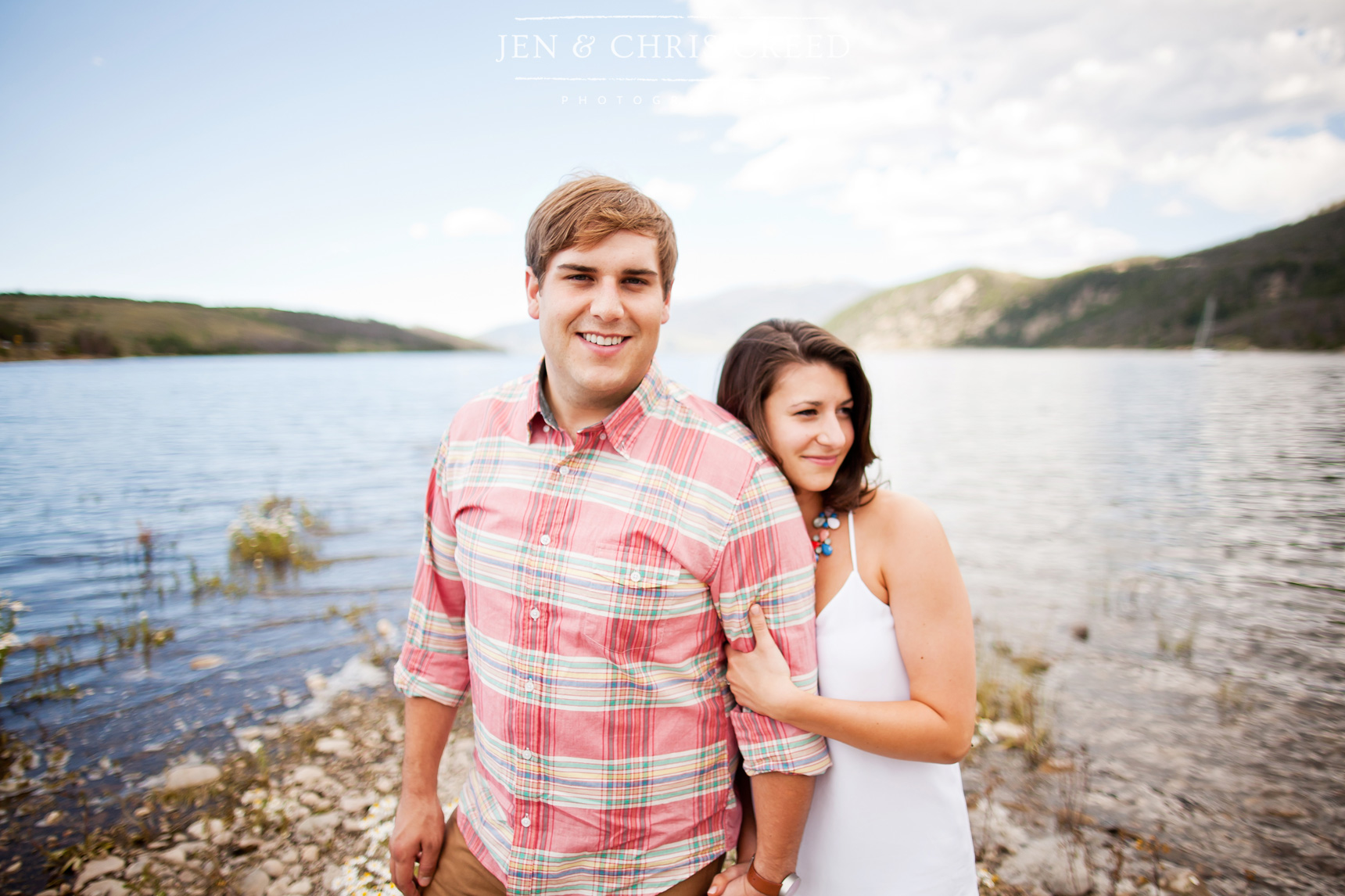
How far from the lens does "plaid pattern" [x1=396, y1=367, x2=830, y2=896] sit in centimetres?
205

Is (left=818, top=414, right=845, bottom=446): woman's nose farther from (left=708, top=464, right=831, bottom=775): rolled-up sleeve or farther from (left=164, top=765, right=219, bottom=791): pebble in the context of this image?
(left=164, top=765, right=219, bottom=791): pebble

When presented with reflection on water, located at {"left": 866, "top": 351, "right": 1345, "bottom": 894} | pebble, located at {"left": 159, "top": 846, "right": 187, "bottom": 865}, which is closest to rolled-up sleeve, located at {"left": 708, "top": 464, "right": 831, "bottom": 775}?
pebble, located at {"left": 159, "top": 846, "right": 187, "bottom": 865}

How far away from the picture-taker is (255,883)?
13.3 ft

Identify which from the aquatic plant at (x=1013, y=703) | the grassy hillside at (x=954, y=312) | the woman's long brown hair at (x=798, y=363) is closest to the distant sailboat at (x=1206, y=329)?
the grassy hillside at (x=954, y=312)

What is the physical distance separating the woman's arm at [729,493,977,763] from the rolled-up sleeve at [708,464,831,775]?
0.05 metres

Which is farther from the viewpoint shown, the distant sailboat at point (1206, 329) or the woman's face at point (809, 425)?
the distant sailboat at point (1206, 329)

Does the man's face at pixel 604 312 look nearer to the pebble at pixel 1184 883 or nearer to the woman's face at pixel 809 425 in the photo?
the woman's face at pixel 809 425

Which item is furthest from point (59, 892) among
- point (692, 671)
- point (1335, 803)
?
point (1335, 803)

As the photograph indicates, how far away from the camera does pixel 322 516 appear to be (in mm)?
14375

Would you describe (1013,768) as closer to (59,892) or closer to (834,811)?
(834,811)

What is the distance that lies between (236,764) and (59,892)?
139cm

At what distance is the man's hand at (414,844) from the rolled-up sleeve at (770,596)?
4.45 ft

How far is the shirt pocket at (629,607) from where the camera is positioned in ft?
6.64

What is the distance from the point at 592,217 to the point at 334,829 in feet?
15.7
